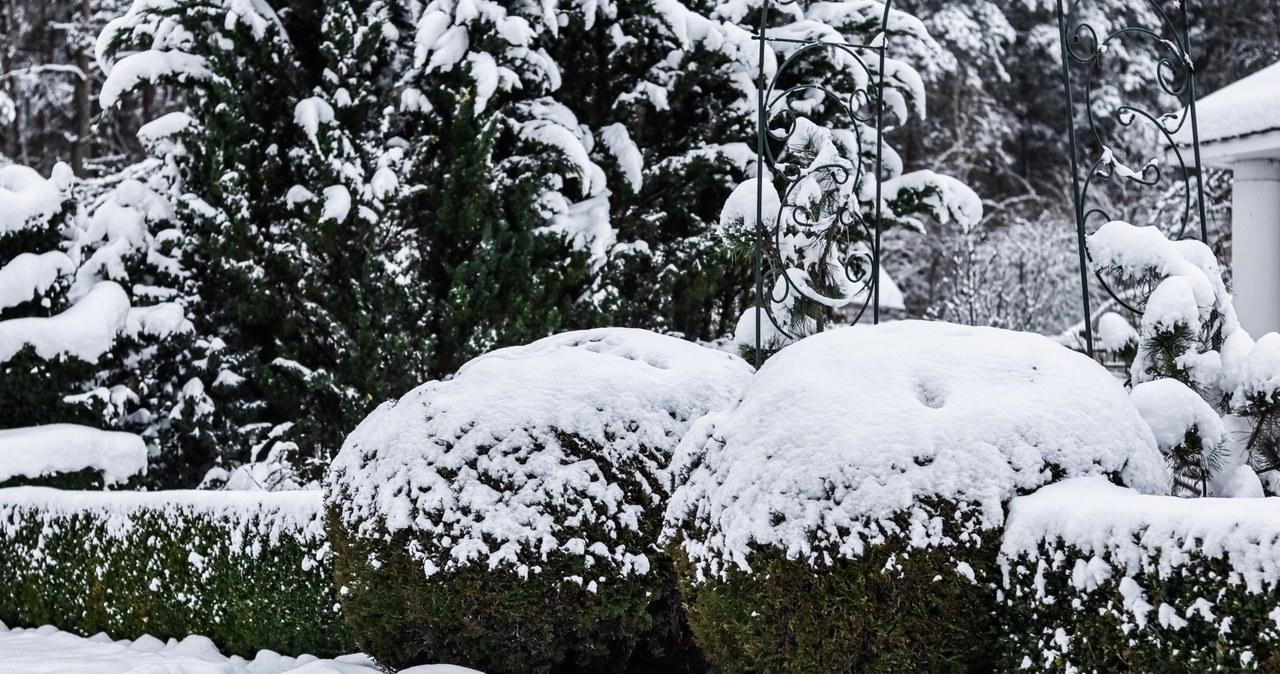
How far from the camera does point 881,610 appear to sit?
2.85 meters

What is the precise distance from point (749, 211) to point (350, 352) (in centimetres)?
339

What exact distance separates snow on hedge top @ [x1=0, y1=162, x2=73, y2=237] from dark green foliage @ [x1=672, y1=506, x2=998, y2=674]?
620 cm

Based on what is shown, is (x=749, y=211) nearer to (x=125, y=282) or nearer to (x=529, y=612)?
(x=529, y=612)

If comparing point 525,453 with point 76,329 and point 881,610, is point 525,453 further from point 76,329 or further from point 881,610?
point 76,329

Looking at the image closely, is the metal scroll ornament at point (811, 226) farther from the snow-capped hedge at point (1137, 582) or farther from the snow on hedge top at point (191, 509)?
the snow on hedge top at point (191, 509)

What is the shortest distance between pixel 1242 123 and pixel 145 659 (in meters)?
6.53

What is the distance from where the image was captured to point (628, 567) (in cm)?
386

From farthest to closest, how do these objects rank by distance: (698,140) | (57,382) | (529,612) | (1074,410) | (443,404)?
(698,140) < (57,382) < (443,404) < (529,612) < (1074,410)

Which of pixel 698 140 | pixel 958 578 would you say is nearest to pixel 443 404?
pixel 958 578

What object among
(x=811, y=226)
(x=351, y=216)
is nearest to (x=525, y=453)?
(x=811, y=226)

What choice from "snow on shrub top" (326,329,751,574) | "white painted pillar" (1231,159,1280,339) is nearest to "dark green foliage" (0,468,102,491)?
"snow on shrub top" (326,329,751,574)

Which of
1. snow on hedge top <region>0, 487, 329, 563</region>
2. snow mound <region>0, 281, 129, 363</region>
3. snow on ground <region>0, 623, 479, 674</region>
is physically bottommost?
snow on ground <region>0, 623, 479, 674</region>

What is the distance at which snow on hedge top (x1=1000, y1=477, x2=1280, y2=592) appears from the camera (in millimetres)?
2285

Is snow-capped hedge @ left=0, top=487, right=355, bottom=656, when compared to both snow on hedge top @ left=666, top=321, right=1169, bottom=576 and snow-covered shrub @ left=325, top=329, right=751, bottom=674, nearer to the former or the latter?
snow-covered shrub @ left=325, top=329, right=751, bottom=674
